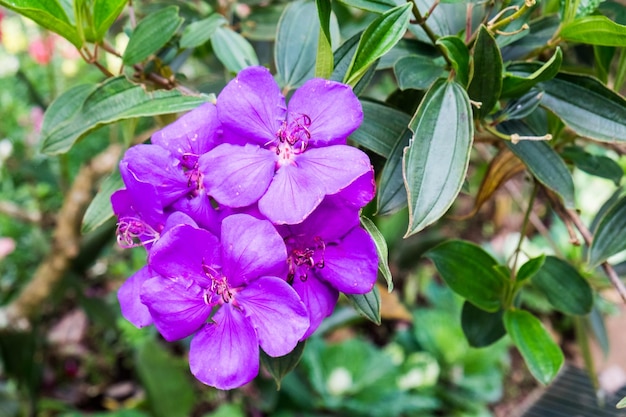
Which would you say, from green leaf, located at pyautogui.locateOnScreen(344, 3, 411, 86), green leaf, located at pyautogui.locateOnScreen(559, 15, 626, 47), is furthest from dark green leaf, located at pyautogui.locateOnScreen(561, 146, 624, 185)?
green leaf, located at pyautogui.locateOnScreen(344, 3, 411, 86)

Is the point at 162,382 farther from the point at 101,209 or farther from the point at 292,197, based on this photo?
the point at 292,197

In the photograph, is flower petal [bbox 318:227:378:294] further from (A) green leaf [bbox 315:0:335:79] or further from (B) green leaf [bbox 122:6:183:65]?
(B) green leaf [bbox 122:6:183:65]

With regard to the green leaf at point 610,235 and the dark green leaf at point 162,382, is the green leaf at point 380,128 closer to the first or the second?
the green leaf at point 610,235

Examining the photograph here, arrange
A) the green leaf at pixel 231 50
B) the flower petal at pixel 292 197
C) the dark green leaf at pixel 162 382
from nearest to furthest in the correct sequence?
the flower petal at pixel 292 197
the green leaf at pixel 231 50
the dark green leaf at pixel 162 382

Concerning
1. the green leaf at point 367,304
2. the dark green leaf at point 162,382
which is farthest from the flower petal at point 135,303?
the dark green leaf at point 162,382

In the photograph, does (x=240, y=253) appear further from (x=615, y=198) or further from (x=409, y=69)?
(x=615, y=198)
